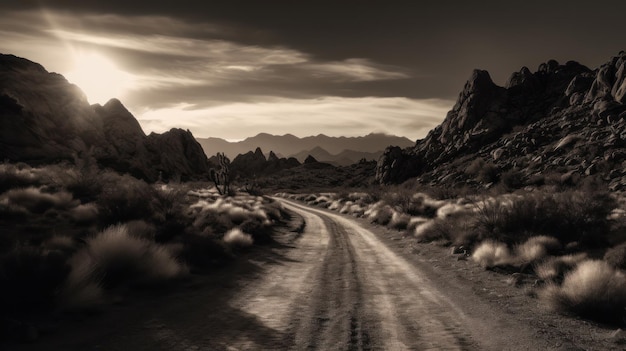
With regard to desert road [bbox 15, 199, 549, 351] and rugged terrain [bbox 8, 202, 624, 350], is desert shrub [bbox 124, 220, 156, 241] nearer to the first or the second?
rugged terrain [bbox 8, 202, 624, 350]

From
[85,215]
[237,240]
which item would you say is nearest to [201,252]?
[237,240]

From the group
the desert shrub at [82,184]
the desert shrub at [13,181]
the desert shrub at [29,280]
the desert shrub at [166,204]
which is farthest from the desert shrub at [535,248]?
the desert shrub at [13,181]

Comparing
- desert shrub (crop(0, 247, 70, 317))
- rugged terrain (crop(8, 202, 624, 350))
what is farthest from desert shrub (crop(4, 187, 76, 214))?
desert shrub (crop(0, 247, 70, 317))

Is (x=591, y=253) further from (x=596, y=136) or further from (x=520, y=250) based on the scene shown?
(x=596, y=136)

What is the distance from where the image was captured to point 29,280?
640cm

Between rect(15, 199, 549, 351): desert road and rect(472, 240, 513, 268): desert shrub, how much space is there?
77.5 inches

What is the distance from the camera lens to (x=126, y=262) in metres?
8.76

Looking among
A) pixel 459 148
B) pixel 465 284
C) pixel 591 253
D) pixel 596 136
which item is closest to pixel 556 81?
pixel 459 148

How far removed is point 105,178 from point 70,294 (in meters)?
20.2

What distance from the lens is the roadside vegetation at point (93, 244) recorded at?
645cm

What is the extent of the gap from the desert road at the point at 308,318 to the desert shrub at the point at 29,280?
0.80 metres

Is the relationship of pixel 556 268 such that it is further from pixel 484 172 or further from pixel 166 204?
pixel 484 172

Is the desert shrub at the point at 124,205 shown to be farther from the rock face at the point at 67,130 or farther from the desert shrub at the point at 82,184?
the rock face at the point at 67,130

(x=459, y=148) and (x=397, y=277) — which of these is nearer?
(x=397, y=277)
